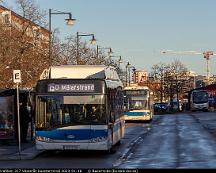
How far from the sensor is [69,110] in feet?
62.7

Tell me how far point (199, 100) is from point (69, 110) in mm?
66551

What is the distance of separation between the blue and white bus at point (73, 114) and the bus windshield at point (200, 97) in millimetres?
64797

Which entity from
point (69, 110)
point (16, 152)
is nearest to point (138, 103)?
point (16, 152)

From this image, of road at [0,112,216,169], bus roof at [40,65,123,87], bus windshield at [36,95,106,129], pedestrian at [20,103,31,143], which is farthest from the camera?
pedestrian at [20,103,31,143]

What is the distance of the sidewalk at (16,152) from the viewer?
1917 centimetres

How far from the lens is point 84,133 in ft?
62.1

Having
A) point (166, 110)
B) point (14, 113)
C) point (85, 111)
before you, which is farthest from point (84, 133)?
point (166, 110)

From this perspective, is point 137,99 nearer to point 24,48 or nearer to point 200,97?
point 24,48

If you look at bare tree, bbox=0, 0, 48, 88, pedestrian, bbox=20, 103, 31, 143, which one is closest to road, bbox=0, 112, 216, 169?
pedestrian, bbox=20, 103, 31, 143

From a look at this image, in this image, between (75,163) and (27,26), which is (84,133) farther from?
(27,26)

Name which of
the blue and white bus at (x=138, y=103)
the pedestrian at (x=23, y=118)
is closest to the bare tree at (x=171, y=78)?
the blue and white bus at (x=138, y=103)

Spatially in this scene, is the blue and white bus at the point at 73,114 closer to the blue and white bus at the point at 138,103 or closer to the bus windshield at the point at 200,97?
the blue and white bus at the point at 138,103

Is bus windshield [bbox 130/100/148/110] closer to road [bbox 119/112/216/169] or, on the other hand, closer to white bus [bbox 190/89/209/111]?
road [bbox 119/112/216/169]

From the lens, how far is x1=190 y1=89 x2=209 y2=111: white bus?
273 feet
